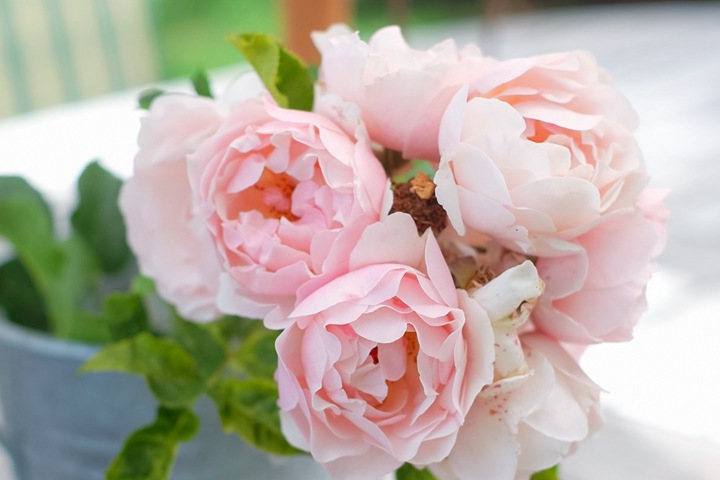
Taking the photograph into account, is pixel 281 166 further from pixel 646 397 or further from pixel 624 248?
pixel 646 397

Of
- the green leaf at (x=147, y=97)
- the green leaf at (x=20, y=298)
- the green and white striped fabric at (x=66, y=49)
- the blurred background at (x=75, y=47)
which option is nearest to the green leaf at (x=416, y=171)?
the green leaf at (x=147, y=97)

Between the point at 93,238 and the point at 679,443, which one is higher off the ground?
the point at 93,238

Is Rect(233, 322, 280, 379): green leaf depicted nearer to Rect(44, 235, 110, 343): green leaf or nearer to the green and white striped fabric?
Rect(44, 235, 110, 343): green leaf

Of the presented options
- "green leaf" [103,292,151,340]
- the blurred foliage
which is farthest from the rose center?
the blurred foliage

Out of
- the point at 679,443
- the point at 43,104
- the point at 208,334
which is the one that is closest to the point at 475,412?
the point at 208,334

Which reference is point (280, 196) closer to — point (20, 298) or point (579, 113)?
point (579, 113)

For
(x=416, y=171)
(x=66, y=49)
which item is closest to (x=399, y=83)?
(x=416, y=171)

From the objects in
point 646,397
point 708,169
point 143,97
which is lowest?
point 708,169

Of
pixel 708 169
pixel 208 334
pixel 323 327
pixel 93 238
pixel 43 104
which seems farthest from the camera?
pixel 43 104
